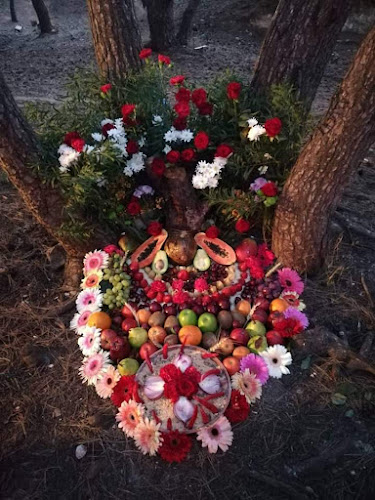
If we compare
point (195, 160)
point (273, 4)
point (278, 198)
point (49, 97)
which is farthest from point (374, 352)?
point (273, 4)

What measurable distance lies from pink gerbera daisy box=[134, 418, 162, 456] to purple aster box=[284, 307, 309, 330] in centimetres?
116

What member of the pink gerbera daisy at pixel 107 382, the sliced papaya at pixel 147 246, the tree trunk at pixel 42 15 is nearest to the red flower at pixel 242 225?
the sliced papaya at pixel 147 246

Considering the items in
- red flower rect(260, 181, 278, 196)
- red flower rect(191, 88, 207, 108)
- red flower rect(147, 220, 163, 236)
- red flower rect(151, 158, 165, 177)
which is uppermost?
red flower rect(191, 88, 207, 108)

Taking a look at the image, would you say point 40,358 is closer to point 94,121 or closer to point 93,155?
point 93,155

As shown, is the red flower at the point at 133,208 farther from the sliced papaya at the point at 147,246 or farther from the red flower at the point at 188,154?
the red flower at the point at 188,154

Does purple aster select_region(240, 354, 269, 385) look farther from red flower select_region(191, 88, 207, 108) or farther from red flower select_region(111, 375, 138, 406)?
red flower select_region(191, 88, 207, 108)

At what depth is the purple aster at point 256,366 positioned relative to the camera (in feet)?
8.98

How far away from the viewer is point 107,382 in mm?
2752

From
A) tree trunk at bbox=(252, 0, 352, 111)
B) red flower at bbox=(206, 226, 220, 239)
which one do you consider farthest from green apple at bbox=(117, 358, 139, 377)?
tree trunk at bbox=(252, 0, 352, 111)

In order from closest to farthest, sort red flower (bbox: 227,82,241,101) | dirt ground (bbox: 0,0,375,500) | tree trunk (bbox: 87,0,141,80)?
dirt ground (bbox: 0,0,375,500)
red flower (bbox: 227,82,241,101)
tree trunk (bbox: 87,0,141,80)

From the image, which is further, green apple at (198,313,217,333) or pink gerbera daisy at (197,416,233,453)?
green apple at (198,313,217,333)

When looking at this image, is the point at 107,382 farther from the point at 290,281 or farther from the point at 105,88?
the point at 105,88

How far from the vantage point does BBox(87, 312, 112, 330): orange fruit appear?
3.00 meters

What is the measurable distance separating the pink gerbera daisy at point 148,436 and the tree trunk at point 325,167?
1590 millimetres
